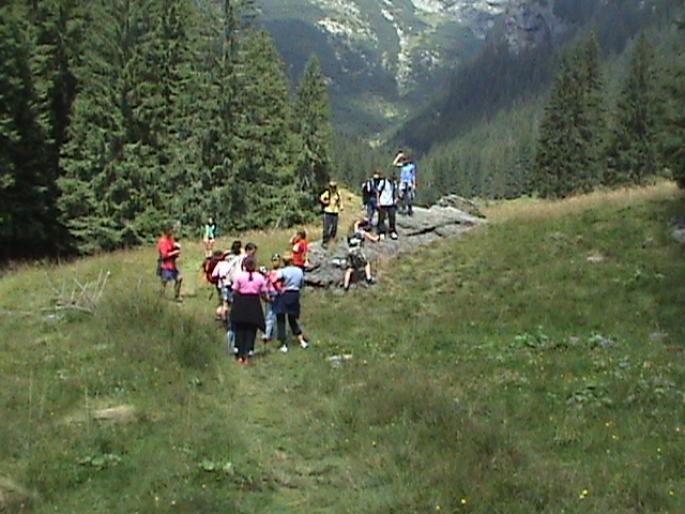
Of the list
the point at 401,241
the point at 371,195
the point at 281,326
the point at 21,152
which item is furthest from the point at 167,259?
the point at 21,152

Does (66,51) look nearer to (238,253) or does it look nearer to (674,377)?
(238,253)

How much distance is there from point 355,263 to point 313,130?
33736 millimetres

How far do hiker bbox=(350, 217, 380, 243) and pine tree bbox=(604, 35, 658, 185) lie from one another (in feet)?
115

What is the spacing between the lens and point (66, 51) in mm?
37562

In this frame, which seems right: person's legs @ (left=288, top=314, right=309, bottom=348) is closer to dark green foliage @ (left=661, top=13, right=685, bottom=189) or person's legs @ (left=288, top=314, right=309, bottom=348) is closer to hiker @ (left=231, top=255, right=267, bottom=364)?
hiker @ (left=231, top=255, right=267, bottom=364)

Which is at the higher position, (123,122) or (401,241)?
(123,122)

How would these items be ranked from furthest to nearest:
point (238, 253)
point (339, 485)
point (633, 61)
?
point (633, 61)
point (238, 253)
point (339, 485)

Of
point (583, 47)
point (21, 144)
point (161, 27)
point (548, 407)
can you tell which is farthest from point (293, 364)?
point (583, 47)

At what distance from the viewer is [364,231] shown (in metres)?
25.3

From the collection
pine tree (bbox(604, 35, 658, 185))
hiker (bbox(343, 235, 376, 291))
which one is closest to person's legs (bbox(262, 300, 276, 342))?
hiker (bbox(343, 235, 376, 291))

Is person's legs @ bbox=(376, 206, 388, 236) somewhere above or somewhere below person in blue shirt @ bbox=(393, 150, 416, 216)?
below

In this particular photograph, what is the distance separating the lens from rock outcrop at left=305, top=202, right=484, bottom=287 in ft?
74.5

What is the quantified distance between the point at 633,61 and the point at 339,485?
5986cm

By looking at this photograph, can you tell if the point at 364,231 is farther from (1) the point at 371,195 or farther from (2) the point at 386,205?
(1) the point at 371,195
